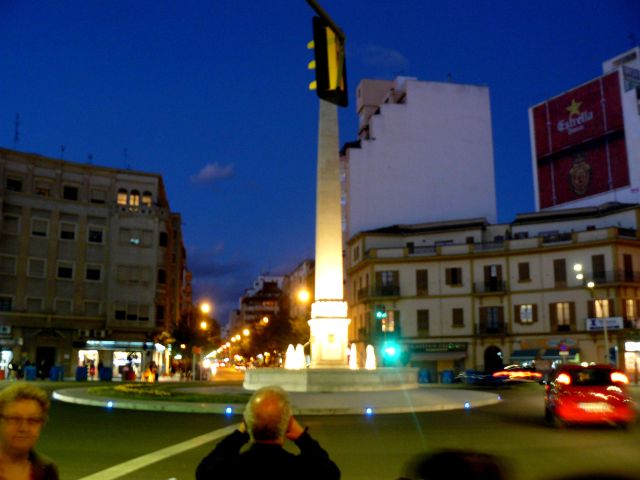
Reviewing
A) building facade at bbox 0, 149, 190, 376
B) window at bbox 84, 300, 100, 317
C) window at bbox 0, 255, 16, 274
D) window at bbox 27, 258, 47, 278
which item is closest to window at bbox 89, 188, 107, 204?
building facade at bbox 0, 149, 190, 376

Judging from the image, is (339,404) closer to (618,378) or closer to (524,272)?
(618,378)

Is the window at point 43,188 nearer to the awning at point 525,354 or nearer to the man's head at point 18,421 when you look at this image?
the awning at point 525,354

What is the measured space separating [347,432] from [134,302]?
4691 cm

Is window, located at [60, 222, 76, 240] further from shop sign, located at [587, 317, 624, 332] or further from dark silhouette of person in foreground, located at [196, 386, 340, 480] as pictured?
dark silhouette of person in foreground, located at [196, 386, 340, 480]

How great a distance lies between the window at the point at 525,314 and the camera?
54344 mm

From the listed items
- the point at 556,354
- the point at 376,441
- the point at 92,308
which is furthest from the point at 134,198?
the point at 376,441

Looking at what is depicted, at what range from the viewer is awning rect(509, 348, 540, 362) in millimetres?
52688

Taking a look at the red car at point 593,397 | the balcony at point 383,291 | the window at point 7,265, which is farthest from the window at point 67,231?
the red car at point 593,397

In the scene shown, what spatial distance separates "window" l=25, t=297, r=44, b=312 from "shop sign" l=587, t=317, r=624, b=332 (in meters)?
42.0

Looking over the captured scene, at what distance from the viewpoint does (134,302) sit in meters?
58.8

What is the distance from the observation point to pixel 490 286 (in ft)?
184

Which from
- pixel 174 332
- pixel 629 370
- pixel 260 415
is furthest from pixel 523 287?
pixel 260 415

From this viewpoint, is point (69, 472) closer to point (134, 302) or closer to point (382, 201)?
point (134, 302)

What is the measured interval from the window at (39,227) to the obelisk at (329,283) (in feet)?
110
